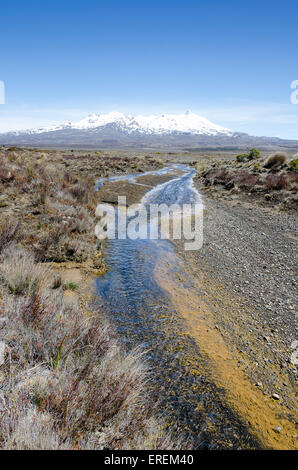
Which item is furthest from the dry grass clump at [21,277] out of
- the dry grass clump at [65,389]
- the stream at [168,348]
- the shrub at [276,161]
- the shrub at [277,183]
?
the shrub at [276,161]

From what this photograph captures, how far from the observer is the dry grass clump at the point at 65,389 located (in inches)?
93.9

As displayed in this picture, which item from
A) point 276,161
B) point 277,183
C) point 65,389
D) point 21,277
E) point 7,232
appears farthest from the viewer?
point 276,161

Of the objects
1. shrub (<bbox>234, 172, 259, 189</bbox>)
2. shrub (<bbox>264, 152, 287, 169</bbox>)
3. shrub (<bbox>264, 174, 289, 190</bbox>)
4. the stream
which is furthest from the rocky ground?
shrub (<bbox>264, 152, 287, 169</bbox>)

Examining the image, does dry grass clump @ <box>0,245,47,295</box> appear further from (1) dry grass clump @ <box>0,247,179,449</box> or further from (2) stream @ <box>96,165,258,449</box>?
(2) stream @ <box>96,165,258,449</box>

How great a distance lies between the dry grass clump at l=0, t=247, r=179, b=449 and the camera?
93.9 inches

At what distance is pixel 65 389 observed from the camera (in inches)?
110

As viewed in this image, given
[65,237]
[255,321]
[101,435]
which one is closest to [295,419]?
[255,321]

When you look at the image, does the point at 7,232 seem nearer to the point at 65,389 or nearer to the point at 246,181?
the point at 65,389

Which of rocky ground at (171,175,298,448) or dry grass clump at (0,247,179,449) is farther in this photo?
rocky ground at (171,175,298,448)

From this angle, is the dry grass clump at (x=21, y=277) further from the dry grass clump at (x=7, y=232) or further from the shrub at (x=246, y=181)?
the shrub at (x=246, y=181)

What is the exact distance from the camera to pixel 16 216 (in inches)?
432

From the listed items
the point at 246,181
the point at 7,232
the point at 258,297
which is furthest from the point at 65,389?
the point at 246,181

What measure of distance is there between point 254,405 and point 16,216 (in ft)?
36.5

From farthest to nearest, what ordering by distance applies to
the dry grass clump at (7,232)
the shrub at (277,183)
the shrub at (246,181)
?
1. the shrub at (246,181)
2. the shrub at (277,183)
3. the dry grass clump at (7,232)
